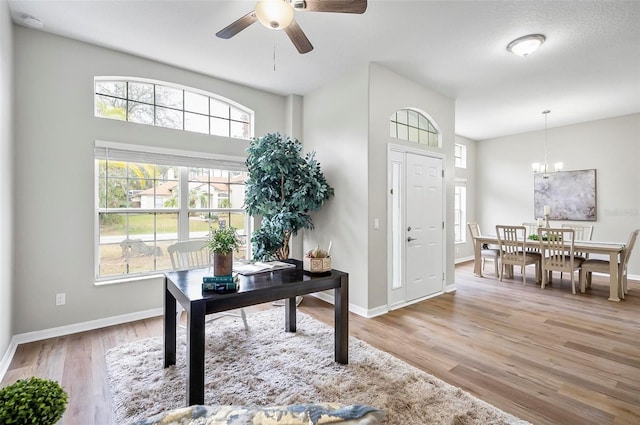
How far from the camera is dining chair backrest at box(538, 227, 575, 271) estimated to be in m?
4.60

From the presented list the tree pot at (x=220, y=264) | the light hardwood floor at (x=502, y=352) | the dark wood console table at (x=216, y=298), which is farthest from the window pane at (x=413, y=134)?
the tree pot at (x=220, y=264)

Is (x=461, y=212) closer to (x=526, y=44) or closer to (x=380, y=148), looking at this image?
(x=380, y=148)

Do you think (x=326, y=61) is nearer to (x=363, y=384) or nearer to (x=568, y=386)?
(x=363, y=384)

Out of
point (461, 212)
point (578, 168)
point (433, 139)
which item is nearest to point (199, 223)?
point (433, 139)

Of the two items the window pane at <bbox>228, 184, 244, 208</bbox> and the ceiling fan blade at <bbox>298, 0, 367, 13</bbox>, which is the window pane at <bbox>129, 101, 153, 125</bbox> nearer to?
the window pane at <bbox>228, 184, 244, 208</bbox>

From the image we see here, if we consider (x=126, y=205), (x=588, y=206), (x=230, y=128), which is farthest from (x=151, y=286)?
(x=588, y=206)

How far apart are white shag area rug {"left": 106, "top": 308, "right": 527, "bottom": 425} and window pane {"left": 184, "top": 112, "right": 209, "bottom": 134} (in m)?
2.51

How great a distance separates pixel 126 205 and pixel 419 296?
3.87 metres

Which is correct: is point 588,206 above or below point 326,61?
below

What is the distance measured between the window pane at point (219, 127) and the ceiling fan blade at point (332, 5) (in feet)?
7.97

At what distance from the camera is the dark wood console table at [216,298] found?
1755 millimetres

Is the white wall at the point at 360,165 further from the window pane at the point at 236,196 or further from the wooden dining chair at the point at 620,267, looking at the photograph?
the wooden dining chair at the point at 620,267

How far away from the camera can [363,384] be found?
2.16 metres

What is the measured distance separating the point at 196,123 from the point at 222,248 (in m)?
2.54
